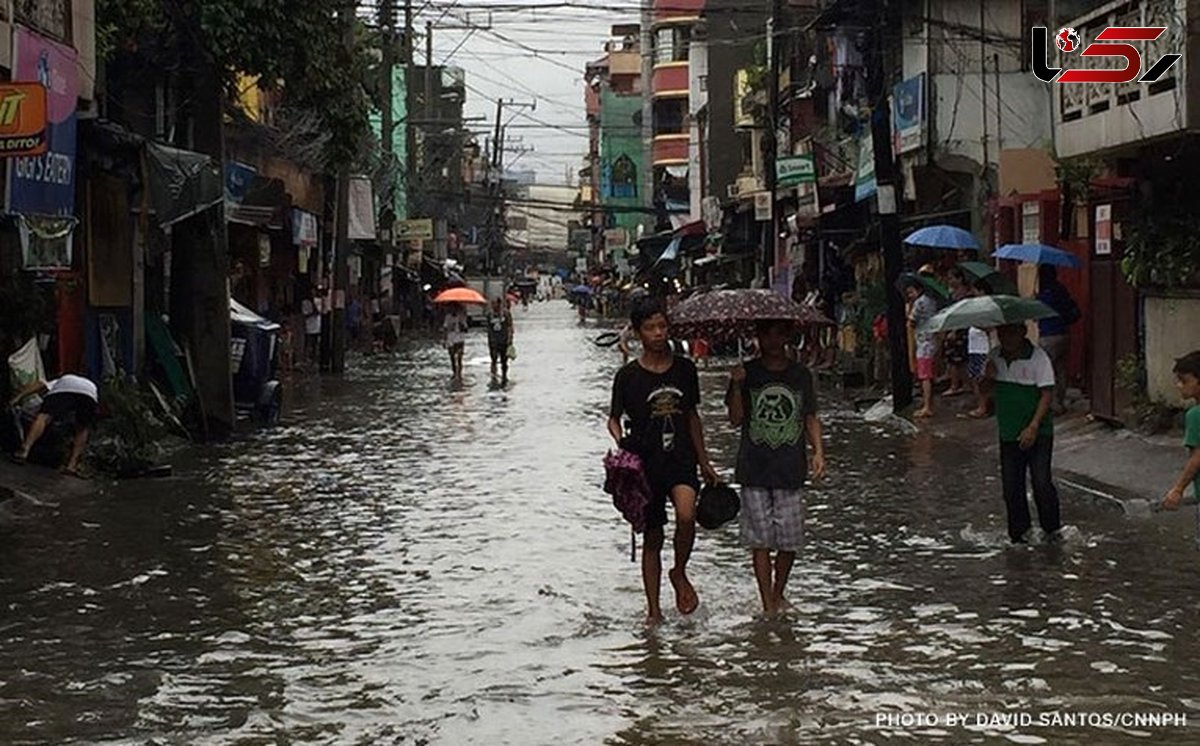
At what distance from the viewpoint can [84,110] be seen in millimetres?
19172

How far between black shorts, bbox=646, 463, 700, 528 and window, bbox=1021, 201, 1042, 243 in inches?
594

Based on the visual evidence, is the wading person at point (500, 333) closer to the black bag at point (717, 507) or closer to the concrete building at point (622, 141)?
the black bag at point (717, 507)

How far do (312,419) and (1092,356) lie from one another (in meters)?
11.3

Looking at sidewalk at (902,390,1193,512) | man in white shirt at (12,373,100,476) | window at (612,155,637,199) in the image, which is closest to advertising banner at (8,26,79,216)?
man in white shirt at (12,373,100,476)

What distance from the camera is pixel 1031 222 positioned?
24.8m

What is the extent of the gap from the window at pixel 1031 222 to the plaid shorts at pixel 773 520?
14.9 meters

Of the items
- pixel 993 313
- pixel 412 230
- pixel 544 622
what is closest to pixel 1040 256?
pixel 993 313

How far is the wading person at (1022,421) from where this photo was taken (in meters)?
12.7

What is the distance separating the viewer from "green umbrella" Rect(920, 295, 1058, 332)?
12.9 m

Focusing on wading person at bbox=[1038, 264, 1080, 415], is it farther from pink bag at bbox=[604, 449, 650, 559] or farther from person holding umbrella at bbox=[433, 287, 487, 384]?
person holding umbrella at bbox=[433, 287, 487, 384]

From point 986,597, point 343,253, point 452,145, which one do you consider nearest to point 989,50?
point 343,253

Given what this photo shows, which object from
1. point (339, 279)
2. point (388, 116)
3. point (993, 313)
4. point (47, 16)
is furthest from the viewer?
point (388, 116)

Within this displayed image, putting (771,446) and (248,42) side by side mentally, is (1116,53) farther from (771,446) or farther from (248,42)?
(771,446)

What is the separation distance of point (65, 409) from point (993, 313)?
8.74 metres
